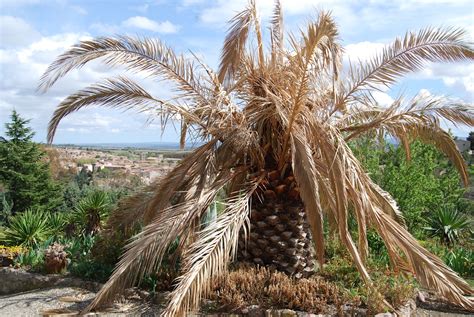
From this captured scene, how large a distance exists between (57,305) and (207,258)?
7.97ft

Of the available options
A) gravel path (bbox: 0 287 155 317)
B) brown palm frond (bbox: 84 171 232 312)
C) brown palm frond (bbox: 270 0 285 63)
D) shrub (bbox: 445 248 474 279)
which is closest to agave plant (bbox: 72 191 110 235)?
gravel path (bbox: 0 287 155 317)

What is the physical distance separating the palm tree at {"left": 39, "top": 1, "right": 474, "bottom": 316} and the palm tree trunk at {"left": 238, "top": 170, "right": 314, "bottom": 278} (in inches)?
1.4

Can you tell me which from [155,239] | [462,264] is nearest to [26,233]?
[155,239]

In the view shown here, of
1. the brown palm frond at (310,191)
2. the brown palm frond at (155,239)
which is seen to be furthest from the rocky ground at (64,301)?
the brown palm frond at (310,191)

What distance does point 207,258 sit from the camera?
6398mm

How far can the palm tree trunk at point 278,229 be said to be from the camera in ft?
25.5

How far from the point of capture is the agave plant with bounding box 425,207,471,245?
12.6 meters

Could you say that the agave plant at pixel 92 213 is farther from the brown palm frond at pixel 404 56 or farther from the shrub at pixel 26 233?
the brown palm frond at pixel 404 56

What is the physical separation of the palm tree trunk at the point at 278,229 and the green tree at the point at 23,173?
13.7 m

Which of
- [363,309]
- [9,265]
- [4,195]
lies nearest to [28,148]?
[4,195]

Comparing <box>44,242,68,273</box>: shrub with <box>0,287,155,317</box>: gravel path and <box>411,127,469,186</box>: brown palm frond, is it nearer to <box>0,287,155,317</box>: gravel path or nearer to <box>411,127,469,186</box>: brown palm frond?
<box>0,287,155,317</box>: gravel path

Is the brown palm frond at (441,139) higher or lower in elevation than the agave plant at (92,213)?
higher

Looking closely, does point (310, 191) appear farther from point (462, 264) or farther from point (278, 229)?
point (462, 264)

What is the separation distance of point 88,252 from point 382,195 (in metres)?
5.08
